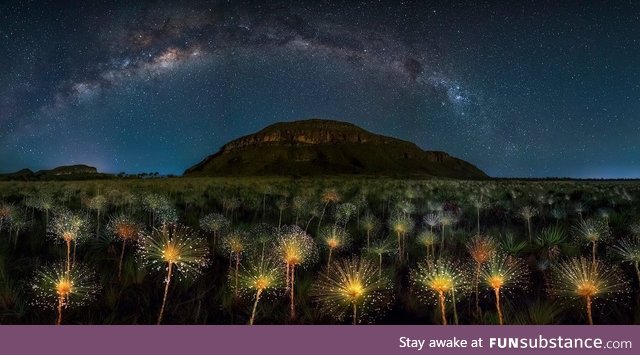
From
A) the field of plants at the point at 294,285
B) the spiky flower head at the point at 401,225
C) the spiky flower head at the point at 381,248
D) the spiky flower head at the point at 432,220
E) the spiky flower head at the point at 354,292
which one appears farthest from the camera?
the spiky flower head at the point at 432,220

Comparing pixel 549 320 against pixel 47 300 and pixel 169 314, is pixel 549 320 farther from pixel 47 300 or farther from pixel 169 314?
pixel 47 300

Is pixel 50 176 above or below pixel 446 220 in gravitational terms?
above

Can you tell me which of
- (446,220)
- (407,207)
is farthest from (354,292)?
(407,207)

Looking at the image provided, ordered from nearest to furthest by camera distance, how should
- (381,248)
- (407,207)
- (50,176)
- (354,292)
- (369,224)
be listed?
1. (354,292)
2. (381,248)
3. (369,224)
4. (407,207)
5. (50,176)

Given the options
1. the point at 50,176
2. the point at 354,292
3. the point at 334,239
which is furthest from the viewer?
the point at 50,176

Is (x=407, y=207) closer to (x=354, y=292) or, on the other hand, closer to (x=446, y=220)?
(x=446, y=220)

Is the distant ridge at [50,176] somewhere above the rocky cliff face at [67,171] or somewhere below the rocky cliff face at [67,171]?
below

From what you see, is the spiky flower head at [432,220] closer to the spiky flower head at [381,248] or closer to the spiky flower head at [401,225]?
the spiky flower head at [401,225]

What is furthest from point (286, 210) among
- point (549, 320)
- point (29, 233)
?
point (549, 320)

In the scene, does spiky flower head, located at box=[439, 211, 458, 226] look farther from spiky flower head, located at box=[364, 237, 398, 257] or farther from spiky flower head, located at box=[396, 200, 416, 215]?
spiky flower head, located at box=[364, 237, 398, 257]

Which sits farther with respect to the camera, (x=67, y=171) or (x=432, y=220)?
(x=67, y=171)

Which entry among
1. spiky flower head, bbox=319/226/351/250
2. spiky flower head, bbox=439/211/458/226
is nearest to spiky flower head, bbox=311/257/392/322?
spiky flower head, bbox=319/226/351/250

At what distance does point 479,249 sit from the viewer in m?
5.19

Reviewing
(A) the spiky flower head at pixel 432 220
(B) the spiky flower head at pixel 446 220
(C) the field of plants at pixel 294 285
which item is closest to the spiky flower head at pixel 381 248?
(C) the field of plants at pixel 294 285
